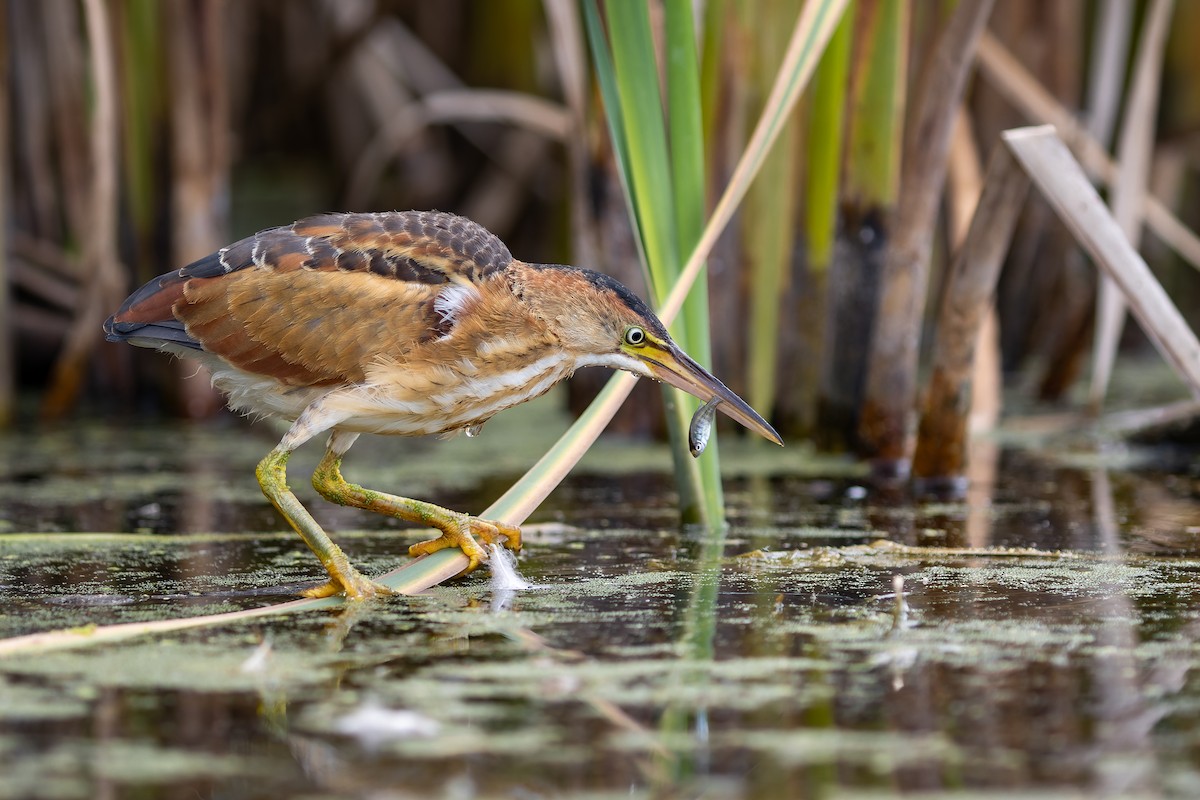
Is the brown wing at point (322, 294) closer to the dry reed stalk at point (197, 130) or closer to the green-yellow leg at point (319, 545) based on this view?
the green-yellow leg at point (319, 545)

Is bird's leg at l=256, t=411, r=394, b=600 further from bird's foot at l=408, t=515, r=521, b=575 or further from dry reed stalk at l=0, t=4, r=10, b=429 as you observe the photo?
dry reed stalk at l=0, t=4, r=10, b=429

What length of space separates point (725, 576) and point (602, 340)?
68 centimetres

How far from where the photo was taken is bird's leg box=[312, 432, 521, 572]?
3908 millimetres

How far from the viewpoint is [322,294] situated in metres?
4.01

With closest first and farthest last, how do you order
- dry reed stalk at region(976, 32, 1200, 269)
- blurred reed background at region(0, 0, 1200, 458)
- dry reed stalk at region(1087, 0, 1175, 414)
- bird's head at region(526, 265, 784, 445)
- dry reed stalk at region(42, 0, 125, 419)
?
bird's head at region(526, 265, 784, 445) < blurred reed background at region(0, 0, 1200, 458) < dry reed stalk at region(1087, 0, 1175, 414) < dry reed stalk at region(42, 0, 125, 419) < dry reed stalk at region(976, 32, 1200, 269)

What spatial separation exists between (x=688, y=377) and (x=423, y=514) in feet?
2.52

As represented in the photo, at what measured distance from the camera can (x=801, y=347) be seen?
6.04 m

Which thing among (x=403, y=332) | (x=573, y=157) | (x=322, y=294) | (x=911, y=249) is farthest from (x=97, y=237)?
(x=911, y=249)

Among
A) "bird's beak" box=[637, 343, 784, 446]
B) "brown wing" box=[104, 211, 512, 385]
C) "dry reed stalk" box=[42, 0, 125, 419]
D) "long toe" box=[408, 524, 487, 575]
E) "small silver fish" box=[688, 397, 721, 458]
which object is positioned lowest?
"long toe" box=[408, 524, 487, 575]

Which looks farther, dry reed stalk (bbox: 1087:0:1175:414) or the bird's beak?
dry reed stalk (bbox: 1087:0:1175:414)

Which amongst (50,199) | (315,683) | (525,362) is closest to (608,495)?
(525,362)

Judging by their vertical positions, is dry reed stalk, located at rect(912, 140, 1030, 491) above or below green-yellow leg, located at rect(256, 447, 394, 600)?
above

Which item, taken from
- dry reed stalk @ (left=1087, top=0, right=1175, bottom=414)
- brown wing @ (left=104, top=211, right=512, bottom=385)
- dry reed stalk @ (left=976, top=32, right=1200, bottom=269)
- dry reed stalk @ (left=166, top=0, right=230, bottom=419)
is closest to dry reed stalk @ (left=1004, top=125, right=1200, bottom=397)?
dry reed stalk @ (left=1087, top=0, right=1175, bottom=414)

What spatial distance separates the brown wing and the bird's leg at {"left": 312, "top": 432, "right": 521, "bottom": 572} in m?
0.32
